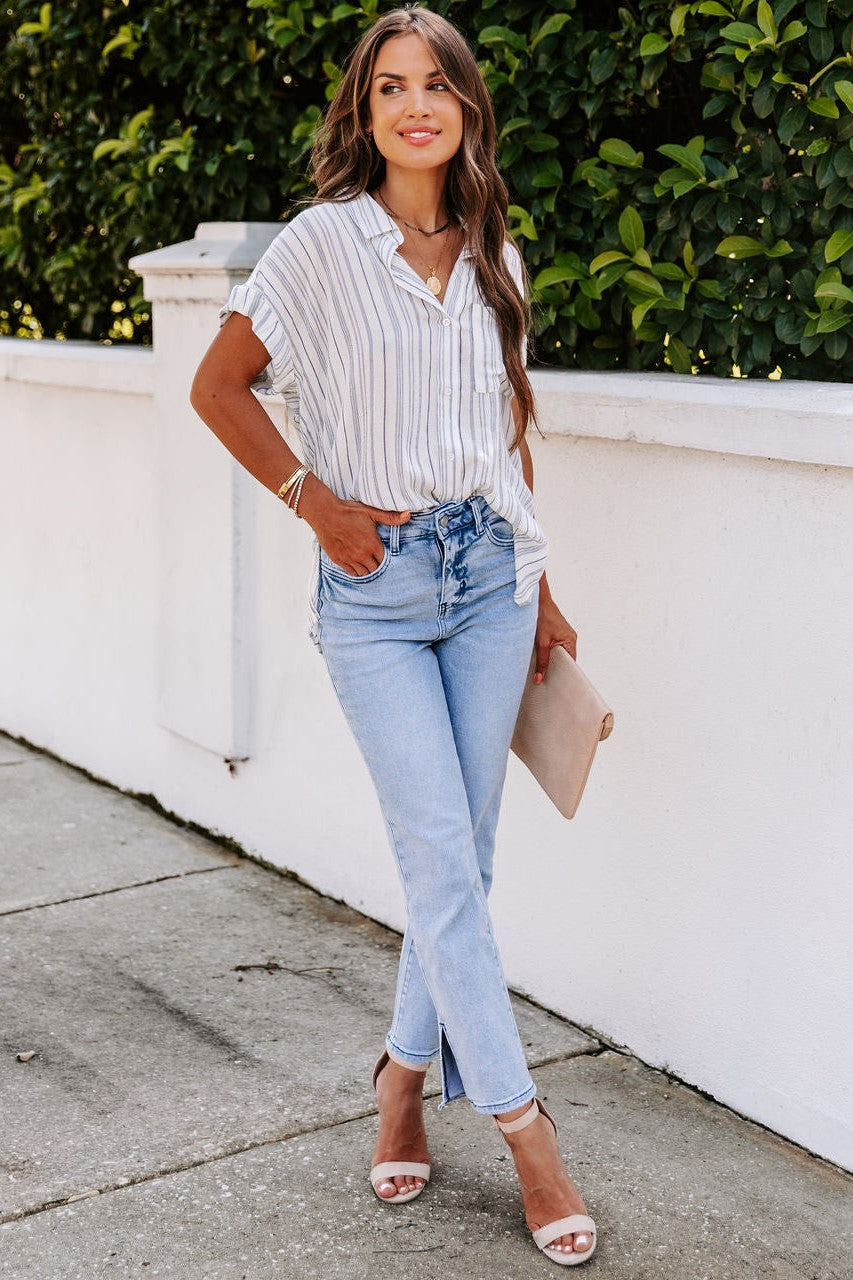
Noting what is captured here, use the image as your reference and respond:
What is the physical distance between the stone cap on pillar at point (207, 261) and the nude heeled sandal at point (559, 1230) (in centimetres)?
246

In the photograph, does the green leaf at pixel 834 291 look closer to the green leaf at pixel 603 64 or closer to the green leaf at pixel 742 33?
the green leaf at pixel 742 33

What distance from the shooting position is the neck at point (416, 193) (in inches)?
102

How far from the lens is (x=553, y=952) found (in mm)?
3553

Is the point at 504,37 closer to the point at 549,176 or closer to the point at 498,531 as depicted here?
the point at 549,176

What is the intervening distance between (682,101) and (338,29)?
3.54 feet

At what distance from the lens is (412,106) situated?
8.13 feet

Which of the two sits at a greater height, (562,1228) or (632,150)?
(632,150)

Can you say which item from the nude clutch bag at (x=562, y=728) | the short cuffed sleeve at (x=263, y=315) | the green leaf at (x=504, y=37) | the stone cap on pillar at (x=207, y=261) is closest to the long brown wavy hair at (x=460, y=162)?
the short cuffed sleeve at (x=263, y=315)

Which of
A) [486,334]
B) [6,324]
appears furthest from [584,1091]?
[6,324]

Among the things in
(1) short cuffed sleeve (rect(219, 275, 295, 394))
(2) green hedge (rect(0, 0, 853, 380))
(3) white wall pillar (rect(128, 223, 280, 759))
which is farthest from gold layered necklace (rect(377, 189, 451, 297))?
(3) white wall pillar (rect(128, 223, 280, 759))

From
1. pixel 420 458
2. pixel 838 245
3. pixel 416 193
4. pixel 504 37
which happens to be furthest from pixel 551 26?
pixel 420 458

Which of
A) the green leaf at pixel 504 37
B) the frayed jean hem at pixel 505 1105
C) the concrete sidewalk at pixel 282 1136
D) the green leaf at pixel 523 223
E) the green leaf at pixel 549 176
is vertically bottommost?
the concrete sidewalk at pixel 282 1136

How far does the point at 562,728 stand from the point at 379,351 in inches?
30.1

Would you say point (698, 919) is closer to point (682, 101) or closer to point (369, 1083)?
point (369, 1083)
